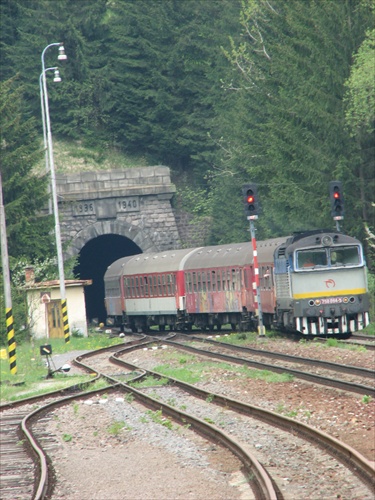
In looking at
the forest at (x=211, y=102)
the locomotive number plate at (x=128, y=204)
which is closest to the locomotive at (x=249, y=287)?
the forest at (x=211, y=102)

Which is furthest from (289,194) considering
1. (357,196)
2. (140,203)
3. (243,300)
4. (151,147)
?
(151,147)

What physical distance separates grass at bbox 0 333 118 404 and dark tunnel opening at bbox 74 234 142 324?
28.9 m

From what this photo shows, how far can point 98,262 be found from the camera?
6969cm

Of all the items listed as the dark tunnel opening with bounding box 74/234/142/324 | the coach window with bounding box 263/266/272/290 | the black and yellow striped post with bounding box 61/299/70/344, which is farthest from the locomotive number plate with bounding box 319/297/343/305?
the dark tunnel opening with bounding box 74/234/142/324

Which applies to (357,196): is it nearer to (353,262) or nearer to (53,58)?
(353,262)

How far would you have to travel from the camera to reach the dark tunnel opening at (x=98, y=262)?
66.9 metres

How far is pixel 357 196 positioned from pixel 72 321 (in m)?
13.2

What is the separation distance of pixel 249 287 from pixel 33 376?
992 cm

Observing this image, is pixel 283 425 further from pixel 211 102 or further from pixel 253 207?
pixel 211 102

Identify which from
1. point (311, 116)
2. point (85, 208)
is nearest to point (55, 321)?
point (311, 116)

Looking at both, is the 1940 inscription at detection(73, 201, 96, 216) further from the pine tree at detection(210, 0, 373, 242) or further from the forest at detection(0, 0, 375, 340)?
the pine tree at detection(210, 0, 373, 242)

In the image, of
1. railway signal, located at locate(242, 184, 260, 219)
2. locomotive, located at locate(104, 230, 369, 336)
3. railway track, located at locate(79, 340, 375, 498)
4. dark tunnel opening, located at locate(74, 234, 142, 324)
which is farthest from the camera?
dark tunnel opening, located at locate(74, 234, 142, 324)

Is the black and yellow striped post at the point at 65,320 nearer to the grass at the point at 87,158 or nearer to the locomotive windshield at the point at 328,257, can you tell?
the locomotive windshield at the point at 328,257

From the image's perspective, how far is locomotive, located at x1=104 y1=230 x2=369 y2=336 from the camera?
2703 centimetres
